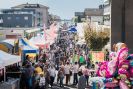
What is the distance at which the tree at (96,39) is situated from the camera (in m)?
35.3

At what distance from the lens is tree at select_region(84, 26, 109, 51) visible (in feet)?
116

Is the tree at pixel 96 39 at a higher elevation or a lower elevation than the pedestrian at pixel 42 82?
higher

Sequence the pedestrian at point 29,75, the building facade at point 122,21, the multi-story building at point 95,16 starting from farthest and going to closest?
the multi-story building at point 95,16 → the pedestrian at point 29,75 → the building facade at point 122,21

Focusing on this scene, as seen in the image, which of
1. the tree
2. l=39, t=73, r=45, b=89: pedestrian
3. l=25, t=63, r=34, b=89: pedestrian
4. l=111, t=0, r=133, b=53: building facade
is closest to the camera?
l=111, t=0, r=133, b=53: building facade

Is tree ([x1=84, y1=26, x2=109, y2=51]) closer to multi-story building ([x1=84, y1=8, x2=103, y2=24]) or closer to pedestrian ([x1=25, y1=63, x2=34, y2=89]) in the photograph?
pedestrian ([x1=25, y1=63, x2=34, y2=89])

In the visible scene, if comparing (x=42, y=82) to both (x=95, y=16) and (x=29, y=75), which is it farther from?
(x=95, y=16)

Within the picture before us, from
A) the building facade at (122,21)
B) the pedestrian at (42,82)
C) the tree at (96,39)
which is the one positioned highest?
the building facade at (122,21)

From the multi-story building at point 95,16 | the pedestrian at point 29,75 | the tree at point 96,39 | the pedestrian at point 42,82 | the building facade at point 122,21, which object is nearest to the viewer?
the building facade at point 122,21

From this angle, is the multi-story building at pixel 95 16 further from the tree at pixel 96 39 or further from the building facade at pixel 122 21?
the building facade at pixel 122 21

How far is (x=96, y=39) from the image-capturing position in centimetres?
3553

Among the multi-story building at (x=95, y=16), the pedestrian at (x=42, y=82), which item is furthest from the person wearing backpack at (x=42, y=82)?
the multi-story building at (x=95, y=16)

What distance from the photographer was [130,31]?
14.4 m

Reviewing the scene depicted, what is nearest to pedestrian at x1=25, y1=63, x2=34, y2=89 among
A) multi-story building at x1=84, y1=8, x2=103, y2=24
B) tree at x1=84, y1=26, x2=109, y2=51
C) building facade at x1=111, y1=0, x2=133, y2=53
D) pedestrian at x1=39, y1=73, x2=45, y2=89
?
pedestrian at x1=39, y1=73, x2=45, y2=89

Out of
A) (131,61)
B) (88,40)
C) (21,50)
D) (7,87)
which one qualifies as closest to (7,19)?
(88,40)
